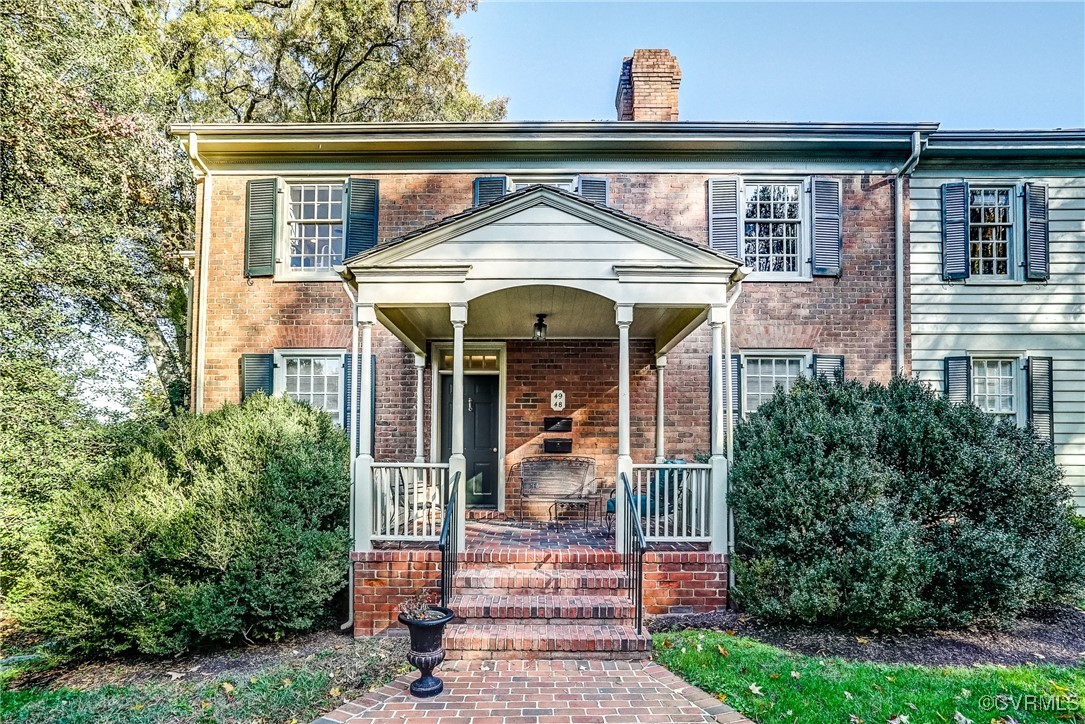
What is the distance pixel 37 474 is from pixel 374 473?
4.82m

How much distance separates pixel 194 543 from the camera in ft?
17.3

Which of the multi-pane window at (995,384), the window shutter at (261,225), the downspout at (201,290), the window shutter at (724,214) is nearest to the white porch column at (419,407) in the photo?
the window shutter at (261,225)

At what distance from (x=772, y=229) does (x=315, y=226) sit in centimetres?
713

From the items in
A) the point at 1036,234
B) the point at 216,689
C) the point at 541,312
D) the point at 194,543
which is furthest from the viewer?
the point at 1036,234

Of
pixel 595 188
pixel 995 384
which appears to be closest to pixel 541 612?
pixel 595 188

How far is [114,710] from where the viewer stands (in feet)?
13.4

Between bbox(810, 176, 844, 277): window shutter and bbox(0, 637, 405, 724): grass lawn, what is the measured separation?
7.72 metres

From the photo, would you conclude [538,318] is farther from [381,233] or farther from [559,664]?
[559,664]

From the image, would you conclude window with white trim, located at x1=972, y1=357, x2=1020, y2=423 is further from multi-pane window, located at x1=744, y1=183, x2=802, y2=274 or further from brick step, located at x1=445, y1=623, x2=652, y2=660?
brick step, located at x1=445, y1=623, x2=652, y2=660

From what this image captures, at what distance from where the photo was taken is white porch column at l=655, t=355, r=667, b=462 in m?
8.32

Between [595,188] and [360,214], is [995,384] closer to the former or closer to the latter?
[595,188]

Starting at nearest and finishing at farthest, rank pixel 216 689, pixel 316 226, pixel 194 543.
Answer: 1. pixel 216 689
2. pixel 194 543
3. pixel 316 226

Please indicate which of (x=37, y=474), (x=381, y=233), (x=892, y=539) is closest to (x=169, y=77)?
(x=381, y=233)

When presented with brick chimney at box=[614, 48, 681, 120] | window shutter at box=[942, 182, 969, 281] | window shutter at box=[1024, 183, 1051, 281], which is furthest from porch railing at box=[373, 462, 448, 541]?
window shutter at box=[1024, 183, 1051, 281]
